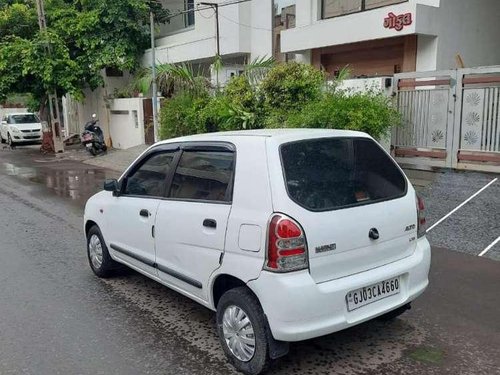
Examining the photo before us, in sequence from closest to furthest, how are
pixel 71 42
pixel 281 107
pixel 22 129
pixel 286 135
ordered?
pixel 286 135
pixel 281 107
pixel 71 42
pixel 22 129

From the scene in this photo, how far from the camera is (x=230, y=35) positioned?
16766mm

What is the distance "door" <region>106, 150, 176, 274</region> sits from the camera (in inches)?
172

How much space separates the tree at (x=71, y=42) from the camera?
19.0 m

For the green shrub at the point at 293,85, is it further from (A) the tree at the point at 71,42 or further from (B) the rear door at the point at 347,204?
(A) the tree at the point at 71,42

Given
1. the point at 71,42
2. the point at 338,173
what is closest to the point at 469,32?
the point at 338,173

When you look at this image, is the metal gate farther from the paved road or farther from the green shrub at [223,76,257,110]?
the paved road

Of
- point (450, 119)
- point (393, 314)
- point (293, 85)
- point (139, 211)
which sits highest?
point (293, 85)

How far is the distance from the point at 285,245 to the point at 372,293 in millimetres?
799

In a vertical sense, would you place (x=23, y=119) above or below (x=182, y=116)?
below

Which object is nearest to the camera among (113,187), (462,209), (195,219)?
(195,219)

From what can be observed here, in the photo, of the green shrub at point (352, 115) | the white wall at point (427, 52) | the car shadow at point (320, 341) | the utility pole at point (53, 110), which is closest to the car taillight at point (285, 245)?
the car shadow at point (320, 341)

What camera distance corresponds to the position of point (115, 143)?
21719mm

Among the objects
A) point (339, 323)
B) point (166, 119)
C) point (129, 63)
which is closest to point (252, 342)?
point (339, 323)

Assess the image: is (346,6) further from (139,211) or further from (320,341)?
(320,341)
